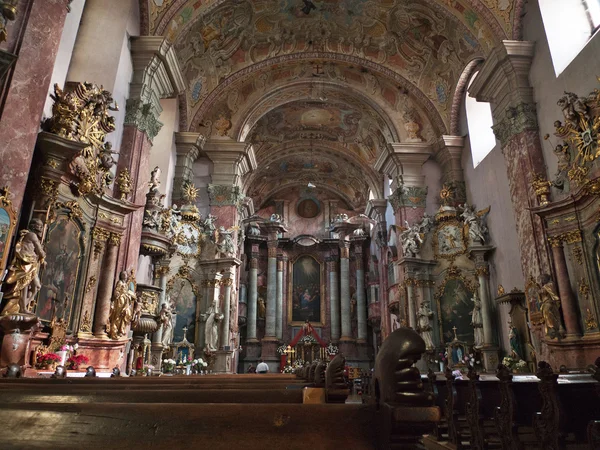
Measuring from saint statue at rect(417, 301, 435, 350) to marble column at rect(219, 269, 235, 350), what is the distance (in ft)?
18.8

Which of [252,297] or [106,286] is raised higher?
[252,297]

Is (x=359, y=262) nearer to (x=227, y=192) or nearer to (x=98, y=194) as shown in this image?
(x=227, y=192)

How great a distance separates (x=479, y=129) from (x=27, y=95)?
11.9m

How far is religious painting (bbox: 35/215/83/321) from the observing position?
22.1 ft

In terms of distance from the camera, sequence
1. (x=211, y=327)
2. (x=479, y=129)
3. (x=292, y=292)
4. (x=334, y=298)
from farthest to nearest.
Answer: (x=292, y=292) → (x=334, y=298) → (x=479, y=129) → (x=211, y=327)

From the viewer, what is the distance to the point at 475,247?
39.8 feet

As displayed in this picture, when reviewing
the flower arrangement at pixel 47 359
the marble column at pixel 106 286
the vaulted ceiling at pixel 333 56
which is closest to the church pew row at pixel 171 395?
the flower arrangement at pixel 47 359

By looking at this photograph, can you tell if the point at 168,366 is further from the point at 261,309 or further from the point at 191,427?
the point at 261,309

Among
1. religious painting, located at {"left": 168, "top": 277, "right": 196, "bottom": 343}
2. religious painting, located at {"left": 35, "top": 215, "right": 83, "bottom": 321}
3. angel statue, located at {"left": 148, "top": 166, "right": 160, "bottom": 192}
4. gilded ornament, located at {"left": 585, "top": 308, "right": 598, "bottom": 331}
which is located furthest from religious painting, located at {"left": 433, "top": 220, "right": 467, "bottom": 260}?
religious painting, located at {"left": 35, "top": 215, "right": 83, "bottom": 321}

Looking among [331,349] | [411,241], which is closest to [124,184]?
[411,241]

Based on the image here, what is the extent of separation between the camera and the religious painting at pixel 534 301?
8.67 m

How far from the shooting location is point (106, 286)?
8.24m

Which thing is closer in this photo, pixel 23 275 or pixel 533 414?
pixel 533 414

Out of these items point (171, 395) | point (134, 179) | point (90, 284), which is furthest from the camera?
point (134, 179)
